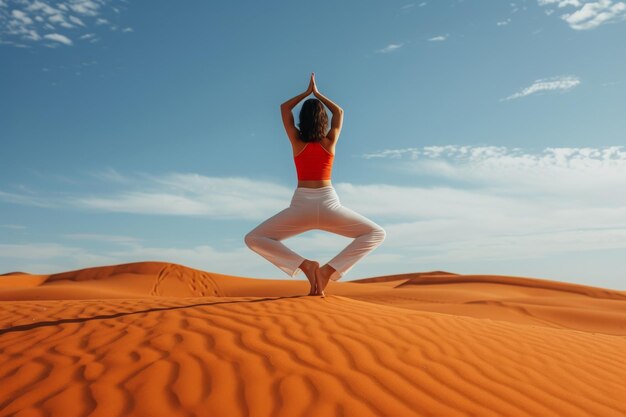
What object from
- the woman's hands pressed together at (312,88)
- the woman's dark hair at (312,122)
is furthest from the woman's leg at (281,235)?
the woman's hands pressed together at (312,88)

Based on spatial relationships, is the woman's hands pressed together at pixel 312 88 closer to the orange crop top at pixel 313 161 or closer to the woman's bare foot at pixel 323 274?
the orange crop top at pixel 313 161

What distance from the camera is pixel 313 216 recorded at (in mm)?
6617

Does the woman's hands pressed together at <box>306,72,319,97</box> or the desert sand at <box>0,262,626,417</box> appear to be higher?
the woman's hands pressed together at <box>306,72,319,97</box>

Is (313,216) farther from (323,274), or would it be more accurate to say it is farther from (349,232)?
(323,274)

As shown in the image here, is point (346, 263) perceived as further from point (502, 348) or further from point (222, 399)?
point (222, 399)

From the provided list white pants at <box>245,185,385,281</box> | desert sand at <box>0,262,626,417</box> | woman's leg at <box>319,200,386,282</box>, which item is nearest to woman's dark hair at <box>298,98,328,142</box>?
white pants at <box>245,185,385,281</box>

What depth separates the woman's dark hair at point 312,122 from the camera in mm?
6613

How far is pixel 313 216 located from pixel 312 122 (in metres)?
1.12

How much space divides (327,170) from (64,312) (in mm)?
4137

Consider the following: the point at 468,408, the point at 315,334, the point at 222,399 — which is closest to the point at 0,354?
the point at 222,399

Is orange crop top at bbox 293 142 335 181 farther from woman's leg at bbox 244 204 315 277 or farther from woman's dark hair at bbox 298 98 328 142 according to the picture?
woman's leg at bbox 244 204 315 277

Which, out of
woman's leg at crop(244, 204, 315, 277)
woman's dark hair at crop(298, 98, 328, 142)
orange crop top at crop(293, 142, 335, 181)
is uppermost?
woman's dark hair at crop(298, 98, 328, 142)

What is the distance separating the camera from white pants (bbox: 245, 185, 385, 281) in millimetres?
6617

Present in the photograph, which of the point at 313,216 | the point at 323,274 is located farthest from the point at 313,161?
the point at 323,274
